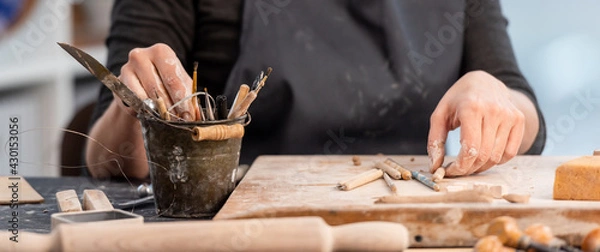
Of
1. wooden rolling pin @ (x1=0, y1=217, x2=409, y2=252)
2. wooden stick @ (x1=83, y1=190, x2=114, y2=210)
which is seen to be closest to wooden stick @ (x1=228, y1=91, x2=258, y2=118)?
wooden stick @ (x1=83, y1=190, x2=114, y2=210)

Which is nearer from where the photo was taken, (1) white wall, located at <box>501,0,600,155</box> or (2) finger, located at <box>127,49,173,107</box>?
(2) finger, located at <box>127,49,173,107</box>

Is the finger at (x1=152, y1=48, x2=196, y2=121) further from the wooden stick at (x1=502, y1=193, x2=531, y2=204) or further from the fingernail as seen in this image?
the wooden stick at (x1=502, y1=193, x2=531, y2=204)

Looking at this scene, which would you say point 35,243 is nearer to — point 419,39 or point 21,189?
point 21,189

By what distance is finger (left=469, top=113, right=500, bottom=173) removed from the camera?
125 cm

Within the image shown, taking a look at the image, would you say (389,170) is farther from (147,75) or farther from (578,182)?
(147,75)

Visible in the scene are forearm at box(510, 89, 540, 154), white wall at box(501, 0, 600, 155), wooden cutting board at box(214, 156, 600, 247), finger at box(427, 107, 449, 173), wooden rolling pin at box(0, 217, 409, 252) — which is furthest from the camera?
white wall at box(501, 0, 600, 155)

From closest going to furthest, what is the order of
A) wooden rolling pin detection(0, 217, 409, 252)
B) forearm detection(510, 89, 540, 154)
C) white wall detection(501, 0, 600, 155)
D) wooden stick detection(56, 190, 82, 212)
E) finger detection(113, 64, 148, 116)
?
wooden rolling pin detection(0, 217, 409, 252), wooden stick detection(56, 190, 82, 212), finger detection(113, 64, 148, 116), forearm detection(510, 89, 540, 154), white wall detection(501, 0, 600, 155)

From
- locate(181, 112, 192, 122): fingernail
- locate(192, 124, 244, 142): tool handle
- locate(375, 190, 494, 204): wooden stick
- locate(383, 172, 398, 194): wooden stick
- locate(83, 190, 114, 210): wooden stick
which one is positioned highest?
locate(181, 112, 192, 122): fingernail

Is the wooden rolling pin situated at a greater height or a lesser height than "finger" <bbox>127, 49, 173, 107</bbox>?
lesser

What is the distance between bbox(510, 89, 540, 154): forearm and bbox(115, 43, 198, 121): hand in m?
0.76

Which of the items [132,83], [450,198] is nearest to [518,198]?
[450,198]

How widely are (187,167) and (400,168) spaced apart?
15.7 inches

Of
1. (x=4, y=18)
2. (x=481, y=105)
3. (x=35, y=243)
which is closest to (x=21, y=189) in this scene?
(x=35, y=243)

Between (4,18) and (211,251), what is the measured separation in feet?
7.12
